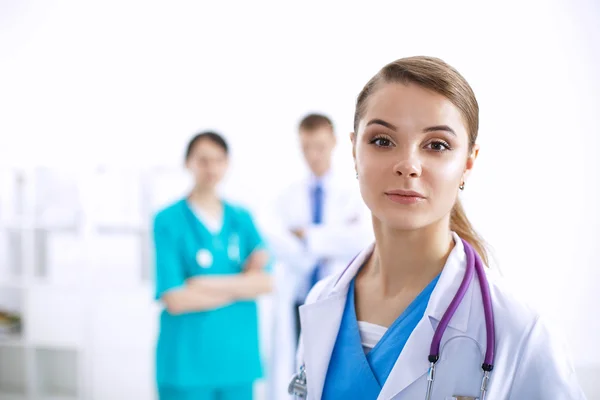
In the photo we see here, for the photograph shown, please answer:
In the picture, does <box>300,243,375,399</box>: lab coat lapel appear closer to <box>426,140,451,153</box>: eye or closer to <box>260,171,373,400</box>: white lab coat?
<box>426,140,451,153</box>: eye

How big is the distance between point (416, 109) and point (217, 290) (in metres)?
1.60

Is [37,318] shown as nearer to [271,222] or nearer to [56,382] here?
[56,382]

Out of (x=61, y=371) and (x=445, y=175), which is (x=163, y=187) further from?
(x=445, y=175)

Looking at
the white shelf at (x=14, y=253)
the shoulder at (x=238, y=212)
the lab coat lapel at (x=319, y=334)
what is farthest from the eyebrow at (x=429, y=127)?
the white shelf at (x=14, y=253)

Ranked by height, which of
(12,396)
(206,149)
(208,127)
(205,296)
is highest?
(208,127)

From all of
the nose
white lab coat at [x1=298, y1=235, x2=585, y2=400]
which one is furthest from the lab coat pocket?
the nose

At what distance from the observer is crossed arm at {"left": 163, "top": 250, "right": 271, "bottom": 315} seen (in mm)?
2195

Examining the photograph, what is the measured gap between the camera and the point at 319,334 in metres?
0.98

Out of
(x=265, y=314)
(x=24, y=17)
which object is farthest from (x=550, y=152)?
(x=24, y=17)

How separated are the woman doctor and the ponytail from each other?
0.20 feet

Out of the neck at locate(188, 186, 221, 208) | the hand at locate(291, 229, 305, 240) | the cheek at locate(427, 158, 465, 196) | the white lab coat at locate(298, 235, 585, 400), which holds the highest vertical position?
the cheek at locate(427, 158, 465, 196)

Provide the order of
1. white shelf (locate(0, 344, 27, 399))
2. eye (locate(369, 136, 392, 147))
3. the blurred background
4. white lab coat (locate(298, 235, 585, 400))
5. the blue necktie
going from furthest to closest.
Result: white shelf (locate(0, 344, 27, 399)) < the blurred background < the blue necktie < eye (locate(369, 136, 392, 147)) < white lab coat (locate(298, 235, 585, 400))

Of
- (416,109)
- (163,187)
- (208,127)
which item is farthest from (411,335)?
(208,127)

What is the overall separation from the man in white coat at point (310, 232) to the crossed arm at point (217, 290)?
22 cm
